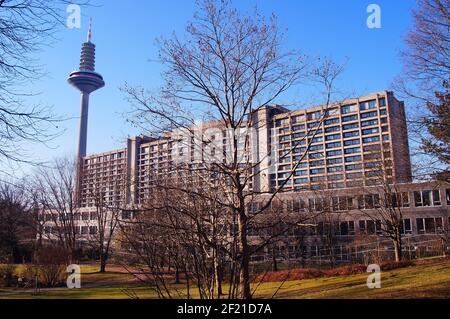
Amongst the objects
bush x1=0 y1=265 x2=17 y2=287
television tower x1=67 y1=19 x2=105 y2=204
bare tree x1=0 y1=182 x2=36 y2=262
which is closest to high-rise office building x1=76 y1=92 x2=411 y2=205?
bush x1=0 y1=265 x2=17 y2=287

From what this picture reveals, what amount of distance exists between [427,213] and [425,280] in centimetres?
3519

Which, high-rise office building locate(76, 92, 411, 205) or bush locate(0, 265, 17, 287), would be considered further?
bush locate(0, 265, 17, 287)

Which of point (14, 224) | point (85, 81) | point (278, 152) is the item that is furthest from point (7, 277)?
point (85, 81)

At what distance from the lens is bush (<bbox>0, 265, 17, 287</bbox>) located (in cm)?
2559

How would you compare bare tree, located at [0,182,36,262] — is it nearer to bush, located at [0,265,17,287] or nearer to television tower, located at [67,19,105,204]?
bush, located at [0,265,17,287]

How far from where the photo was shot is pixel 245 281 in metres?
5.98

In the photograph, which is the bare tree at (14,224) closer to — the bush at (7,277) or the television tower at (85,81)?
the bush at (7,277)

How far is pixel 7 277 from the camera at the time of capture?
25906mm

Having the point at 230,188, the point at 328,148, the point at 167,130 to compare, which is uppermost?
the point at 328,148

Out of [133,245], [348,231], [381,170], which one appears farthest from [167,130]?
[348,231]

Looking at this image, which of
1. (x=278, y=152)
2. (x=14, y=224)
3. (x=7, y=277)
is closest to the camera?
(x=278, y=152)

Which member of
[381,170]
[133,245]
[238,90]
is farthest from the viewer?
[381,170]

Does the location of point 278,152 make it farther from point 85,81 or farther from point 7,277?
point 85,81
